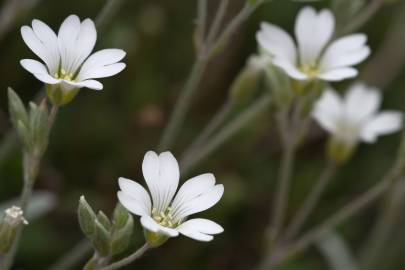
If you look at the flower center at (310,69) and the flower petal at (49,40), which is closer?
the flower petal at (49,40)

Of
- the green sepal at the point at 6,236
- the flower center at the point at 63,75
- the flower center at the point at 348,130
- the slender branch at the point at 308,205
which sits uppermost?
the flower center at the point at 63,75

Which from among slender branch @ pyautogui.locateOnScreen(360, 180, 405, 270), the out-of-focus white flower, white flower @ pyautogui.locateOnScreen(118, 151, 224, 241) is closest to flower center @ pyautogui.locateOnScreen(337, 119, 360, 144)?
slender branch @ pyautogui.locateOnScreen(360, 180, 405, 270)

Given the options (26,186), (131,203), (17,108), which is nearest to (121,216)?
(131,203)

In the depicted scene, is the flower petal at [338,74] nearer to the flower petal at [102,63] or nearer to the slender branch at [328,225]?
the slender branch at [328,225]

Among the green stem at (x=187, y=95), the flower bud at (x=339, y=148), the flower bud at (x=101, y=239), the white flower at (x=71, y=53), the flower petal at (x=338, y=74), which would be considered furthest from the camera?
the flower bud at (x=339, y=148)

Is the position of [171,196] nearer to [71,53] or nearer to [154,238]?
[154,238]

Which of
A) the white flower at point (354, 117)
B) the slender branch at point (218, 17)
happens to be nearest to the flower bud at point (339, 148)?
the white flower at point (354, 117)
